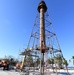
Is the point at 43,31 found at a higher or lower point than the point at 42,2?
lower

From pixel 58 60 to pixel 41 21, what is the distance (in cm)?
3252

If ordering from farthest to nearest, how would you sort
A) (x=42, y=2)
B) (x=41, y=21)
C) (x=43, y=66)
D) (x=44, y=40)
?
(x=42, y=2)
(x=41, y=21)
(x=44, y=40)
(x=43, y=66)

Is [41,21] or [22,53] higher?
[41,21]

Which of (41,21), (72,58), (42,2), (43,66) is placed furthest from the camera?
(72,58)

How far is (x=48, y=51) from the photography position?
23.8 m

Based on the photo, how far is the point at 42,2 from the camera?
96.1ft

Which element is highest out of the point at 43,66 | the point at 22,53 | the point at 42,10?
the point at 42,10

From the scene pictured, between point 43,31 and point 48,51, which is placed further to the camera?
point 43,31

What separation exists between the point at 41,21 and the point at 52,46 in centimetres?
630

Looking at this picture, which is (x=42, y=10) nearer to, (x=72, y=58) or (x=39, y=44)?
(x=39, y=44)

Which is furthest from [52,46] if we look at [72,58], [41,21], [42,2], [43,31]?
[72,58]

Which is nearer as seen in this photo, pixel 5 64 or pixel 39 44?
pixel 39 44

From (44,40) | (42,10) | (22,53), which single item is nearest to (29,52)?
(22,53)

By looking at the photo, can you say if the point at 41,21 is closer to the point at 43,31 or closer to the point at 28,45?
the point at 43,31
